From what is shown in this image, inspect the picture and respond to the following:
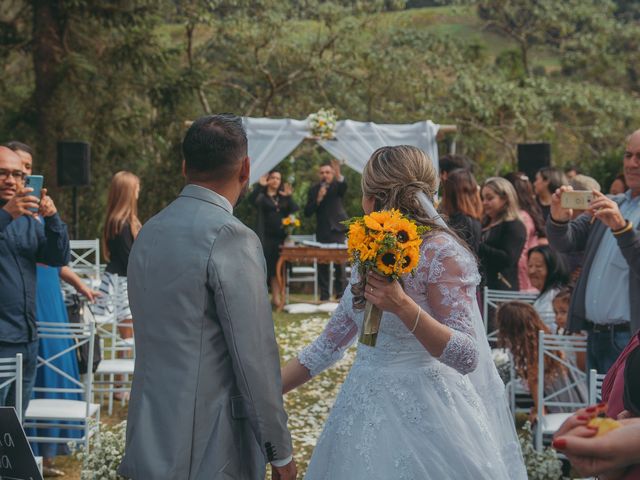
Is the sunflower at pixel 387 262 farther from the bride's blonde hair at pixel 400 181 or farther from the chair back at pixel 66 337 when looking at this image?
the chair back at pixel 66 337

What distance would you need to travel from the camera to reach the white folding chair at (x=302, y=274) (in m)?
13.4

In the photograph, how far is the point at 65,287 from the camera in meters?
8.41

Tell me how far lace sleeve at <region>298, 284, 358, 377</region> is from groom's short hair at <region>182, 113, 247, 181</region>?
0.76 meters

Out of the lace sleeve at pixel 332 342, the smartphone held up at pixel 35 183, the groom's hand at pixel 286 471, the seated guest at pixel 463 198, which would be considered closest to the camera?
the groom's hand at pixel 286 471

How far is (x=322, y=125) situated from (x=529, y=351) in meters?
6.84

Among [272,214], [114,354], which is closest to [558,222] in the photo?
[114,354]

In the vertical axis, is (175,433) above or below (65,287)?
above

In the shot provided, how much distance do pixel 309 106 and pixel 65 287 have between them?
11.8 metres

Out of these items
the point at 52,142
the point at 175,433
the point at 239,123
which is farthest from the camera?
the point at 52,142

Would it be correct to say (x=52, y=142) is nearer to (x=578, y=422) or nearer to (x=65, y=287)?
(x=65, y=287)

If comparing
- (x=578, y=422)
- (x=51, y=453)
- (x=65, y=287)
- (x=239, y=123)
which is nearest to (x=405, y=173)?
(x=239, y=123)

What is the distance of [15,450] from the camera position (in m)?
3.66

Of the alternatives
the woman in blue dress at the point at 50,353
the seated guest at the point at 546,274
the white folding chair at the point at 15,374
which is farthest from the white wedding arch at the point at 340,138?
the white folding chair at the point at 15,374

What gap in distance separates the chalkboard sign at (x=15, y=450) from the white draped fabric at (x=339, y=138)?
886cm
